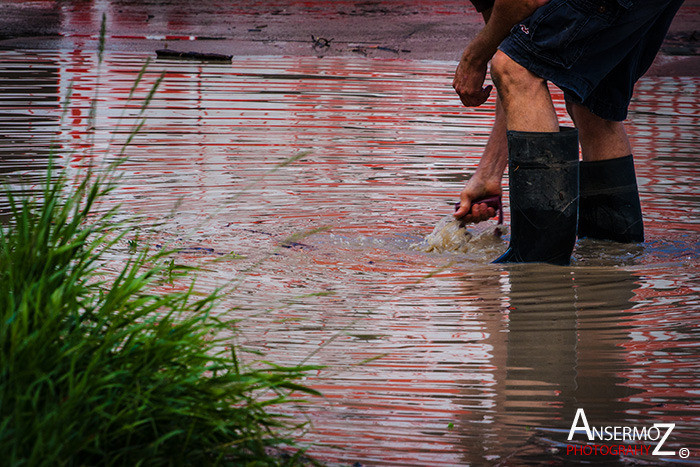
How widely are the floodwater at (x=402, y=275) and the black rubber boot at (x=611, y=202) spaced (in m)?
0.10

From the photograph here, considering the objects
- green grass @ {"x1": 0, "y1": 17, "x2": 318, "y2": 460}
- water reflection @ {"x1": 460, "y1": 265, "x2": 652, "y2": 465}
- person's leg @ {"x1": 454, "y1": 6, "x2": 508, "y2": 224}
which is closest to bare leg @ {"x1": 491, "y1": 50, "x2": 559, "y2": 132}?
person's leg @ {"x1": 454, "y1": 6, "x2": 508, "y2": 224}

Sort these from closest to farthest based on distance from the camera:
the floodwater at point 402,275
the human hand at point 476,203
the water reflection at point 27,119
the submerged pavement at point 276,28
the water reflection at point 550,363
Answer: the water reflection at point 550,363
the floodwater at point 402,275
the human hand at point 476,203
the water reflection at point 27,119
the submerged pavement at point 276,28

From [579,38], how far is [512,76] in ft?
0.97

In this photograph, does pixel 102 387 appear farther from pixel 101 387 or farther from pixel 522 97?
pixel 522 97

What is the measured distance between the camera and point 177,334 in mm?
2035

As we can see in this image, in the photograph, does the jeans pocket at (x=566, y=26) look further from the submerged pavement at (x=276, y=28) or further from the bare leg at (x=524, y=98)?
the submerged pavement at (x=276, y=28)

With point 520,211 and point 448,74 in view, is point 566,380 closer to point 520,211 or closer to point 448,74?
point 520,211

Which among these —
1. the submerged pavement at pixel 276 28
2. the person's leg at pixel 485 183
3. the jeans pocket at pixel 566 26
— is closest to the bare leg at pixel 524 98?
the jeans pocket at pixel 566 26

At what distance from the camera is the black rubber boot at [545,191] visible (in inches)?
147

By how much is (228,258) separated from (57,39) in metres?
9.10

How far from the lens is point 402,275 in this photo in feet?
11.8

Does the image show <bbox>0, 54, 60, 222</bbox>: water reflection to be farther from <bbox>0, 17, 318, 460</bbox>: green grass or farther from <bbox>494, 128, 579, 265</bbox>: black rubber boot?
<bbox>494, 128, 579, 265</bbox>: black rubber boot

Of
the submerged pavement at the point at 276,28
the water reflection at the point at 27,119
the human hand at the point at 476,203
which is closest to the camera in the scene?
the human hand at the point at 476,203

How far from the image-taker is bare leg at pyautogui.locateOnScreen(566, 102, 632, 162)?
4.30 meters
